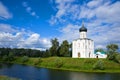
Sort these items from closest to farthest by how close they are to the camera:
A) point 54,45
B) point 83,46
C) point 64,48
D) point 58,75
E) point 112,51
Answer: point 58,75 → point 112,51 → point 83,46 → point 64,48 → point 54,45

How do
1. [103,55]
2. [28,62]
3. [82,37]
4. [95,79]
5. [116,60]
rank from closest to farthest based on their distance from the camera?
[95,79]
[116,60]
[82,37]
[103,55]
[28,62]

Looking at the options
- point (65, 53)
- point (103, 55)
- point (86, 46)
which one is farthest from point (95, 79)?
point (65, 53)

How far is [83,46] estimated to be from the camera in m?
73.0

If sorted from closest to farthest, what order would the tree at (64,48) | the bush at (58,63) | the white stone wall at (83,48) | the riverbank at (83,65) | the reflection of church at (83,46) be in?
the riverbank at (83,65), the bush at (58,63), the reflection of church at (83,46), the white stone wall at (83,48), the tree at (64,48)

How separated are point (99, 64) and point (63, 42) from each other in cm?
3263

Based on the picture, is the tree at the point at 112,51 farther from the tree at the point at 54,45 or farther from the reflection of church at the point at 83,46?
the tree at the point at 54,45

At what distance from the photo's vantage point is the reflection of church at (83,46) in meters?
72.2

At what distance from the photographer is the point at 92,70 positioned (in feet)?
189

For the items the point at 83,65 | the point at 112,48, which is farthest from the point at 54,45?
the point at 112,48

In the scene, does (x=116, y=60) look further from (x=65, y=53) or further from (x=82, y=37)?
(x=65, y=53)

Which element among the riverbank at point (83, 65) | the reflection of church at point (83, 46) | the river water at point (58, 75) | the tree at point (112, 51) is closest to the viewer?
the river water at point (58, 75)

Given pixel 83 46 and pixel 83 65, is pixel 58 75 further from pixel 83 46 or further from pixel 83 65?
pixel 83 46

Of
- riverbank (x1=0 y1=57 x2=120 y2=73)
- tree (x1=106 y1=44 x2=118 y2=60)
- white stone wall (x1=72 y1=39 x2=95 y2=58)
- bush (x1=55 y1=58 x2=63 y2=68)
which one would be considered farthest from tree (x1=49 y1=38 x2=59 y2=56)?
tree (x1=106 y1=44 x2=118 y2=60)

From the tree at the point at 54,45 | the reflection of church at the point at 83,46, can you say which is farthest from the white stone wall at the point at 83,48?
the tree at the point at 54,45
